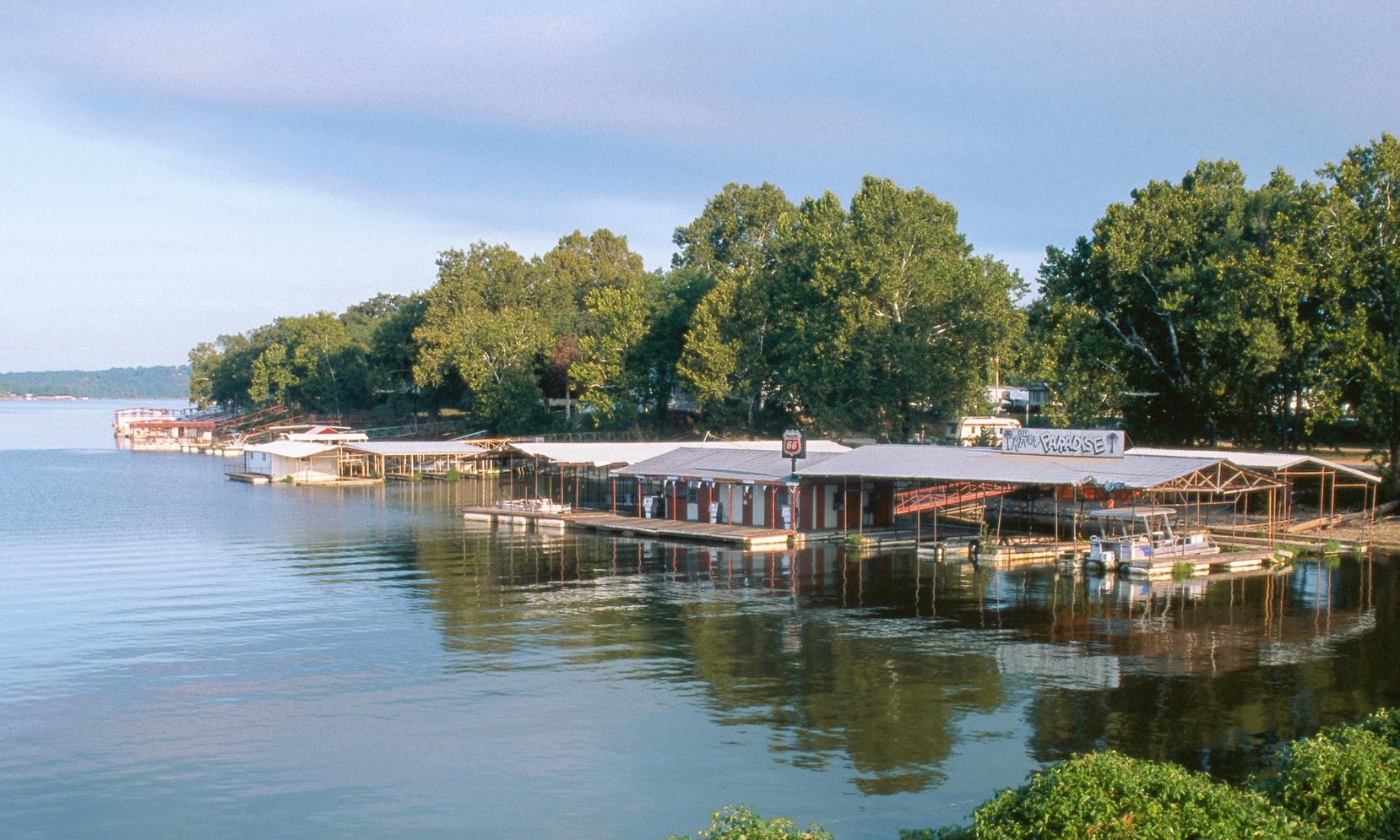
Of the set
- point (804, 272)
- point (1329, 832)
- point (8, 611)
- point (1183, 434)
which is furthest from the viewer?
point (804, 272)

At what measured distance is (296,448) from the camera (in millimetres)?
85125

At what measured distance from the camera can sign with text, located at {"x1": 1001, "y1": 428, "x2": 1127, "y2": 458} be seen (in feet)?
131

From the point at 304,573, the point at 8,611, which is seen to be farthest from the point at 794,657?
the point at 8,611

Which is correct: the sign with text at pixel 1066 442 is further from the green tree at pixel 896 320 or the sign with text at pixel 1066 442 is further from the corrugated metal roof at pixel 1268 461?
the green tree at pixel 896 320

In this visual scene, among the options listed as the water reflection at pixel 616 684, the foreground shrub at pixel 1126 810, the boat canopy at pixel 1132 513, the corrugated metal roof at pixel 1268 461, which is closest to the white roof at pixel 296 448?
the water reflection at pixel 616 684

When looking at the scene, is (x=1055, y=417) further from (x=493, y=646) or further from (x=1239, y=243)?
(x=493, y=646)

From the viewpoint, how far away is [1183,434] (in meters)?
59.7

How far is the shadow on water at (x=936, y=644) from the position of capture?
19.7m

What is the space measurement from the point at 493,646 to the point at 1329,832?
1955 centimetres

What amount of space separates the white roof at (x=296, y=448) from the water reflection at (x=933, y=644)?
157 feet

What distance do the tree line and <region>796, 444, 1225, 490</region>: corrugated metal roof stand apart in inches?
564

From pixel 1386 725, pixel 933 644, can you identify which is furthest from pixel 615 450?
pixel 1386 725

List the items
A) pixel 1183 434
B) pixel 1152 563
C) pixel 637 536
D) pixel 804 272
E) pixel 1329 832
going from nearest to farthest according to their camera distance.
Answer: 1. pixel 1329 832
2. pixel 1152 563
3. pixel 637 536
4. pixel 1183 434
5. pixel 804 272

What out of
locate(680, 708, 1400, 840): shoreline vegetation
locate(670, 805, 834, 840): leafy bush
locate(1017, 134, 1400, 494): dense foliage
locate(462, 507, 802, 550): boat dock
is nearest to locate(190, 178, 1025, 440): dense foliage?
locate(1017, 134, 1400, 494): dense foliage
